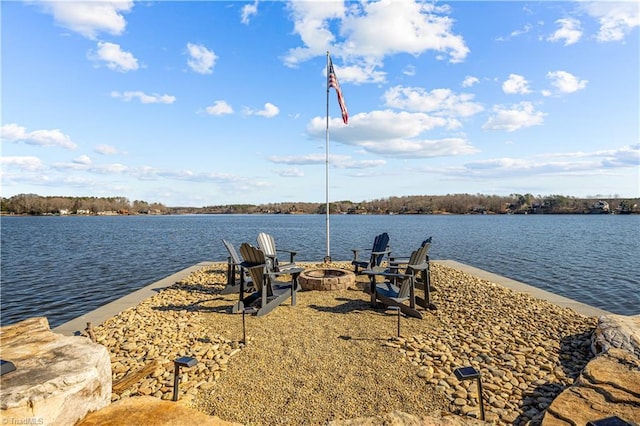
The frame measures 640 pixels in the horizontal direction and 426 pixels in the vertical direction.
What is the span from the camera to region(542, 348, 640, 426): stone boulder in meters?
2.49

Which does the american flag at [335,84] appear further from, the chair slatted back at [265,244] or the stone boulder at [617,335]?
the stone boulder at [617,335]

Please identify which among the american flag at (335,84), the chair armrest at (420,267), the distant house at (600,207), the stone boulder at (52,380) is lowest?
the stone boulder at (52,380)

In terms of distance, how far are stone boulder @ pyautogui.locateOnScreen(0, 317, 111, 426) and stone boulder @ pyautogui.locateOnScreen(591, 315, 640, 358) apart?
4895 mm

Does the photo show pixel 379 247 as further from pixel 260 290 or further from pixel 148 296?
pixel 148 296

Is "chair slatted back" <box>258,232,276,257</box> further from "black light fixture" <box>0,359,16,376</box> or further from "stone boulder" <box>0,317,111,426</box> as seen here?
"black light fixture" <box>0,359,16,376</box>

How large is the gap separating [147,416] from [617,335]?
15.7 feet

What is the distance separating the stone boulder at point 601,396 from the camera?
2486 mm

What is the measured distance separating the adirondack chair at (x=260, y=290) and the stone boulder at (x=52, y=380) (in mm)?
2568

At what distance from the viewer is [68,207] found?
119375mm

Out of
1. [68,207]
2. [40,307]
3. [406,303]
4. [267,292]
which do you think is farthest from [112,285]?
[68,207]

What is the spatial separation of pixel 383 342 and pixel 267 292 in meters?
2.25

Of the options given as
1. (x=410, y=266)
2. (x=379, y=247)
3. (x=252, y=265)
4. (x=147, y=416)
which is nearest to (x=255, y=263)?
(x=252, y=265)

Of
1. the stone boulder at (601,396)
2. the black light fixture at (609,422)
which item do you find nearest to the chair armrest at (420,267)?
the stone boulder at (601,396)

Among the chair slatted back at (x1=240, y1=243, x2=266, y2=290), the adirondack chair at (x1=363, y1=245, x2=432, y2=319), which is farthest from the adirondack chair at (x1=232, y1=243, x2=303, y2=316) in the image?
the adirondack chair at (x1=363, y1=245, x2=432, y2=319)
